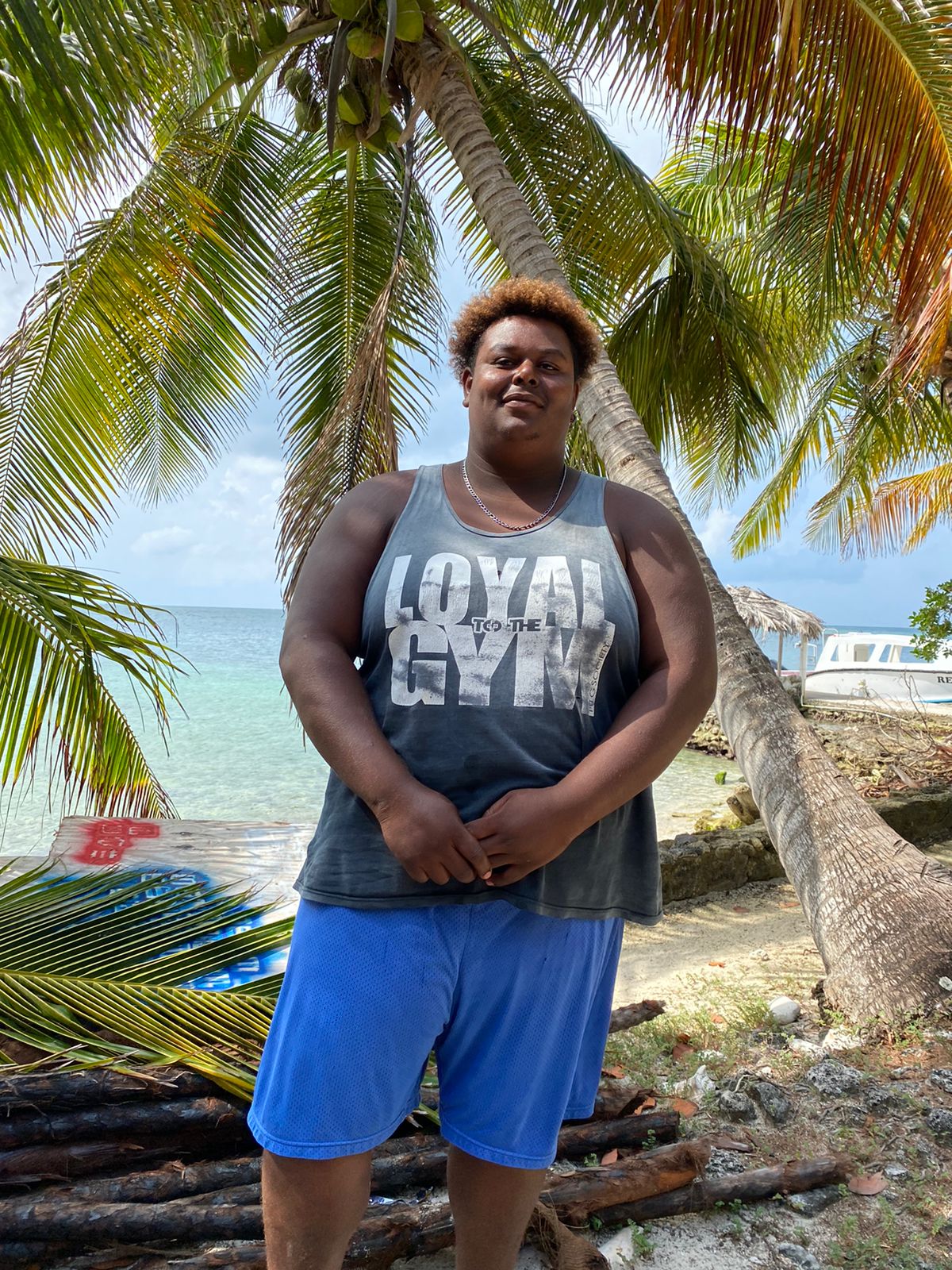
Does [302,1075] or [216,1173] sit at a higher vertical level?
[302,1075]

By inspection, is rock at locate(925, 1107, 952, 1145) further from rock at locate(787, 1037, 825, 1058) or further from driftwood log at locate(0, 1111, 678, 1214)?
driftwood log at locate(0, 1111, 678, 1214)

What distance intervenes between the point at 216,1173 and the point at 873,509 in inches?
644

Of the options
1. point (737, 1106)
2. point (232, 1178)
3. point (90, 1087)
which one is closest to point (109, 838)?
point (90, 1087)

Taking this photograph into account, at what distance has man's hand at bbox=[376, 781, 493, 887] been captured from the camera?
1.51 metres

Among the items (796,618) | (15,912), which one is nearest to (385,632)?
(15,912)

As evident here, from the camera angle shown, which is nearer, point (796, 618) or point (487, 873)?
point (487, 873)

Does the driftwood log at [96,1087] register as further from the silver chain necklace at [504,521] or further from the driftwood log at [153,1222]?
the silver chain necklace at [504,521]

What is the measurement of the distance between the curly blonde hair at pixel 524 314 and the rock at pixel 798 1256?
7.41 feet

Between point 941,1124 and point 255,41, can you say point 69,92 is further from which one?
point 941,1124

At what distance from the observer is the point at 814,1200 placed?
2.65 meters

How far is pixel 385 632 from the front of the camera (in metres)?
1.70

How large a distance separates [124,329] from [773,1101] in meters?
5.80

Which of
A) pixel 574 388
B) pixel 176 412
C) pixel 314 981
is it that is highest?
pixel 176 412

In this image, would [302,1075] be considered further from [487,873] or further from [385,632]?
[385,632]
